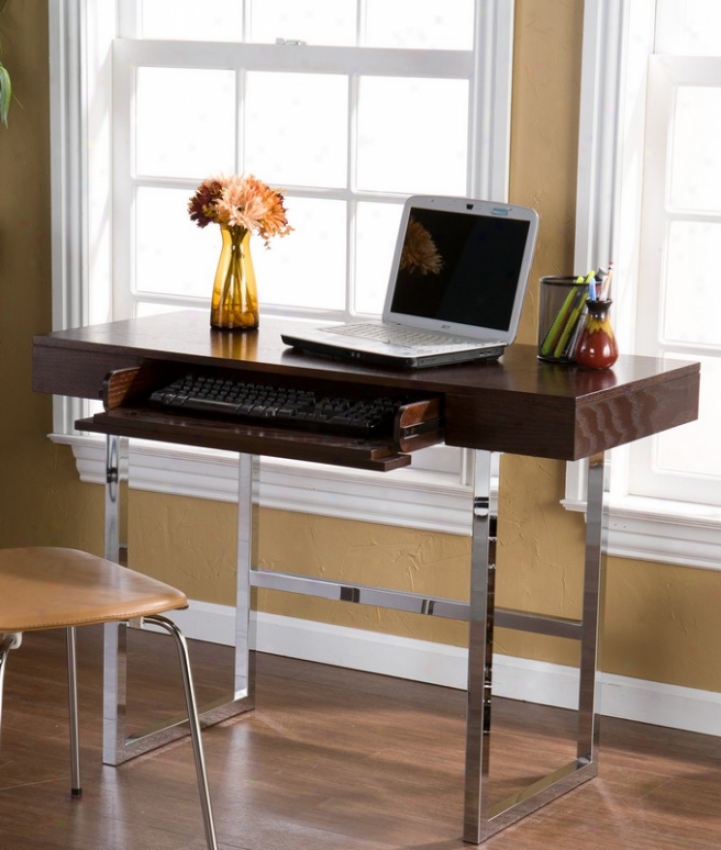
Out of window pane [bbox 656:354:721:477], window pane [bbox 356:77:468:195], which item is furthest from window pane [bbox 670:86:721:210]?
window pane [bbox 356:77:468:195]

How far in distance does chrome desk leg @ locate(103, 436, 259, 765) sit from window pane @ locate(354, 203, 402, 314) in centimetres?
56

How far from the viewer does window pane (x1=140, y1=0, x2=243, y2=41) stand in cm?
374

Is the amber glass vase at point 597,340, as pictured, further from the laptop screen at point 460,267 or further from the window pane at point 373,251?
the window pane at point 373,251

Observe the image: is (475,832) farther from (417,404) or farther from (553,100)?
(553,100)

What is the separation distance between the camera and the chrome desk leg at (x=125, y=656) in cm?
309

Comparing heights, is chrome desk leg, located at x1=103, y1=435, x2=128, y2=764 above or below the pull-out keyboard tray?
below

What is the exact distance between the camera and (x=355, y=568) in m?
3.74

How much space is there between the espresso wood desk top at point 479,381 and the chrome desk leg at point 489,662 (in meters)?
0.14

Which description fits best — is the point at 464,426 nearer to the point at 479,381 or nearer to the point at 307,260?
the point at 479,381

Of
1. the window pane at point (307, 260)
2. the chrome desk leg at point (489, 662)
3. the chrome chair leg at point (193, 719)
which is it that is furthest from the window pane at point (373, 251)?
the chrome chair leg at point (193, 719)

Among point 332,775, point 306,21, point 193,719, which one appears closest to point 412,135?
point 306,21

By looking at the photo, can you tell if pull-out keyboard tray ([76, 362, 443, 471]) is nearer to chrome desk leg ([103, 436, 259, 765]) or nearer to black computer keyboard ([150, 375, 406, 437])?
black computer keyboard ([150, 375, 406, 437])

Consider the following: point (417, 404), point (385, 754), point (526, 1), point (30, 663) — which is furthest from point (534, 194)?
point (30, 663)

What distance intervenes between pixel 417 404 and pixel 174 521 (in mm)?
1507
